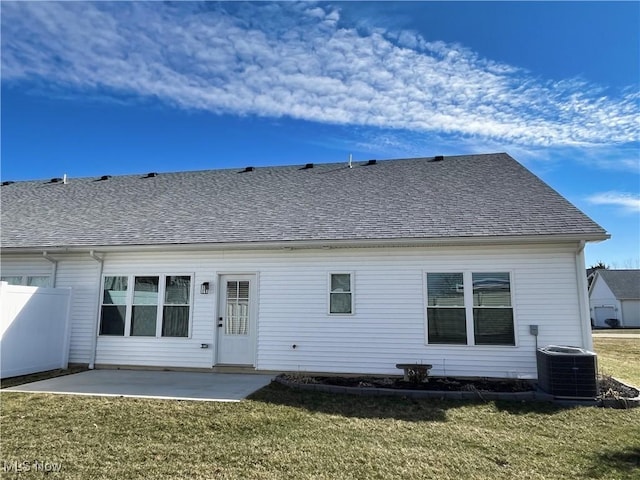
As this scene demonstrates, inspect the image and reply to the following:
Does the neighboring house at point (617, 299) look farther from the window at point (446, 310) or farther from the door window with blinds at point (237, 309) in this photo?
the door window with blinds at point (237, 309)

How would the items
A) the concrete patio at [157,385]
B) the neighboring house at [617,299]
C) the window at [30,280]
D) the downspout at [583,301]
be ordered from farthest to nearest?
1. the neighboring house at [617,299]
2. the window at [30,280]
3. the downspout at [583,301]
4. the concrete patio at [157,385]

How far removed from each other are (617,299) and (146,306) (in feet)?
131

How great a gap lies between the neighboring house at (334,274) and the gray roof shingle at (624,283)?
107ft

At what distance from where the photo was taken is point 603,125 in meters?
10.3

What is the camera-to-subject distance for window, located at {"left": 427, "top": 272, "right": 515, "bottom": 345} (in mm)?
8070

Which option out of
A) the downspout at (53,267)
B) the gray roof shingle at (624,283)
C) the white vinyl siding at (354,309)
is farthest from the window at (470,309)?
the gray roof shingle at (624,283)

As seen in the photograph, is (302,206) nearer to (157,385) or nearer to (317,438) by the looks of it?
(157,385)

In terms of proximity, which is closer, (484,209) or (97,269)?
(484,209)

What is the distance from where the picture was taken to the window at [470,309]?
807cm

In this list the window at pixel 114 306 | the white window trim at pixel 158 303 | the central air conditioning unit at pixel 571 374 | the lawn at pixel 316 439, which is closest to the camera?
the lawn at pixel 316 439

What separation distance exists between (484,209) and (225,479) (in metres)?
7.72

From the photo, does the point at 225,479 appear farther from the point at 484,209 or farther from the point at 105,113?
the point at 105,113

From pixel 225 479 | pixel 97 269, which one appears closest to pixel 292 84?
pixel 97 269

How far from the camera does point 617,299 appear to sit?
116 ft
